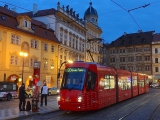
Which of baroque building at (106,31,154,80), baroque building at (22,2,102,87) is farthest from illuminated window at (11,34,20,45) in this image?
baroque building at (106,31,154,80)

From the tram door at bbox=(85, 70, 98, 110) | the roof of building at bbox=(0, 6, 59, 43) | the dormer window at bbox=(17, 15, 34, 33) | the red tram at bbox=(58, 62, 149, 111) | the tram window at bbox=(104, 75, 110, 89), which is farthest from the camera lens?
the dormer window at bbox=(17, 15, 34, 33)

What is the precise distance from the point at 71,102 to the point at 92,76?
92.9 inches

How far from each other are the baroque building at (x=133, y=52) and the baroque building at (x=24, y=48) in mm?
42535

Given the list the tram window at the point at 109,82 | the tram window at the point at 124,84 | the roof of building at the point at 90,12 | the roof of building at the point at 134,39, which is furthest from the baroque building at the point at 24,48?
the roof of building at the point at 134,39

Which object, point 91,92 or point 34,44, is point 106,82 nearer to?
point 91,92

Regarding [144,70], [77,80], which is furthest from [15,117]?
[144,70]

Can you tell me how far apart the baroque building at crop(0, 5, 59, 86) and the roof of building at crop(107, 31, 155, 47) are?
43.8 meters

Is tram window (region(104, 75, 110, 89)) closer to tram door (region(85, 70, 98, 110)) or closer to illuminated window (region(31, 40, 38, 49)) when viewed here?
tram door (region(85, 70, 98, 110))

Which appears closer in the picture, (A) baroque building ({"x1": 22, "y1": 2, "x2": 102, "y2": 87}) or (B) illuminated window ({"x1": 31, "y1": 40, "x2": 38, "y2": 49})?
(B) illuminated window ({"x1": 31, "y1": 40, "x2": 38, "y2": 49})

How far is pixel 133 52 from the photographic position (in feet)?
283

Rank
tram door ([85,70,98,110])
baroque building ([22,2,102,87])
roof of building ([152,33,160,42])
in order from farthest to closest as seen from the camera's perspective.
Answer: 1. roof of building ([152,33,160,42])
2. baroque building ([22,2,102,87])
3. tram door ([85,70,98,110])

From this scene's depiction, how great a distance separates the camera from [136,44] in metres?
85.6

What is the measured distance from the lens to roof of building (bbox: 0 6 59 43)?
3700 cm

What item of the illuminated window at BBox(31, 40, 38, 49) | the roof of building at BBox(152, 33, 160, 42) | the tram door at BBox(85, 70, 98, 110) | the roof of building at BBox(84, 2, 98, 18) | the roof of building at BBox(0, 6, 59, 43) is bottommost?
the tram door at BBox(85, 70, 98, 110)
